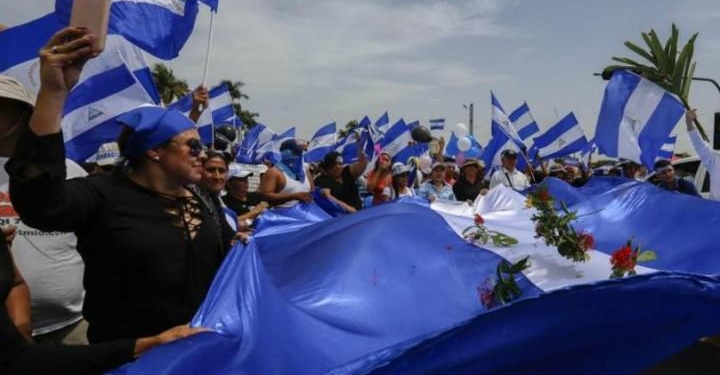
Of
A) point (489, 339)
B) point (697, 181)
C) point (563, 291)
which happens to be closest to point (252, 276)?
point (489, 339)

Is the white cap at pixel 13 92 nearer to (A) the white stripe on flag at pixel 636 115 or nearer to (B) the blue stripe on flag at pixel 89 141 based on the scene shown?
(B) the blue stripe on flag at pixel 89 141

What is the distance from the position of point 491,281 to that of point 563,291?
124 centimetres

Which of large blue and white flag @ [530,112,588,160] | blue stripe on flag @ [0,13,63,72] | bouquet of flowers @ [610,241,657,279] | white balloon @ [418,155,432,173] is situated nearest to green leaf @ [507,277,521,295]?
bouquet of flowers @ [610,241,657,279]

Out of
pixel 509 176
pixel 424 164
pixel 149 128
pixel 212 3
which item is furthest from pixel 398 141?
pixel 149 128

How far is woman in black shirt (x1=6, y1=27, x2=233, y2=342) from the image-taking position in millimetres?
1970

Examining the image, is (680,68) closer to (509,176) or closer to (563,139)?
(509,176)

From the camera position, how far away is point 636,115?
648cm

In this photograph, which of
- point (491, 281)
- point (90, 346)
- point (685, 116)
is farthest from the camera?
point (685, 116)

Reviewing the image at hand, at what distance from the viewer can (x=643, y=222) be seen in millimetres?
4438

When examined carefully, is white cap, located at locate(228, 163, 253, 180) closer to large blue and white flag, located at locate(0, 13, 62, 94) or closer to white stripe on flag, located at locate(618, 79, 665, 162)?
large blue and white flag, located at locate(0, 13, 62, 94)

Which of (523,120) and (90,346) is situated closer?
(90,346)

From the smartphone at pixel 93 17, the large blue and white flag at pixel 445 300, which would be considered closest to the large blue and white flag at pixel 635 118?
the large blue and white flag at pixel 445 300

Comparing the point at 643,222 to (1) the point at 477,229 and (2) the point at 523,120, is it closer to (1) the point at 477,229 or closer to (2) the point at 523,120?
(1) the point at 477,229

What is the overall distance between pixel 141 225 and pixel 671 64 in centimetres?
562
